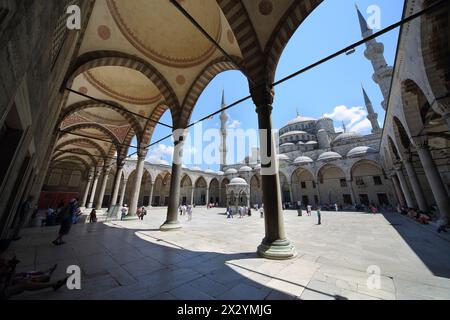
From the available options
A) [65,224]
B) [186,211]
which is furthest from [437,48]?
[186,211]

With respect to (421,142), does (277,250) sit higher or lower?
lower

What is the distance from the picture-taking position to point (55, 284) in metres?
2.25

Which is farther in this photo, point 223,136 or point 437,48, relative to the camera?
point 223,136

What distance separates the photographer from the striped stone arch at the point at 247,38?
4.87 meters

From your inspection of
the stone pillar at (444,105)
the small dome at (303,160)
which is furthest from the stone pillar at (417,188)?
the small dome at (303,160)

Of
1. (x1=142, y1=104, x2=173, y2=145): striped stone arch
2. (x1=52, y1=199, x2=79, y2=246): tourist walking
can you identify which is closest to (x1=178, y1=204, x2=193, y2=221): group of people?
(x1=142, y1=104, x2=173, y2=145): striped stone arch

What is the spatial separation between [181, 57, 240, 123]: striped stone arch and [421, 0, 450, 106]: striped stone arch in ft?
20.1

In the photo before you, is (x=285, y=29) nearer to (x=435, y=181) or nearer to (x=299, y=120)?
(x=435, y=181)

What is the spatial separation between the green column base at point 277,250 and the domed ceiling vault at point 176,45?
4.16 m

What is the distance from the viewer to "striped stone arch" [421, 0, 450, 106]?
15.3 feet

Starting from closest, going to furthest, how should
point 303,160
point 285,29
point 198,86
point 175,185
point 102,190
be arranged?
point 285,29, point 175,185, point 198,86, point 102,190, point 303,160

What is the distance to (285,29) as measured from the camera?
4.87 meters

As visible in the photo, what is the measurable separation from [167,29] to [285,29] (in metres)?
5.10
